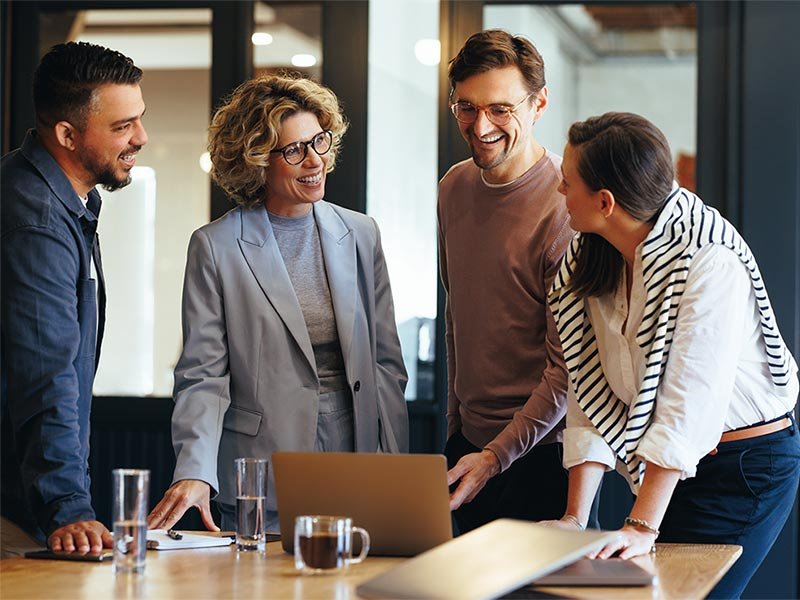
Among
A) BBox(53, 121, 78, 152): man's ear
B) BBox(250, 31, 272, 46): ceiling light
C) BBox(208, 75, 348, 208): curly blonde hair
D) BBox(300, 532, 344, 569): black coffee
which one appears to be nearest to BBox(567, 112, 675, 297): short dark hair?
BBox(208, 75, 348, 208): curly blonde hair

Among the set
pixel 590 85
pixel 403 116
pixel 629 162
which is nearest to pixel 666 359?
pixel 629 162

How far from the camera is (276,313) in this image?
8.64ft

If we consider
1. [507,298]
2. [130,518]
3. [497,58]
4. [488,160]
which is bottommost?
[130,518]

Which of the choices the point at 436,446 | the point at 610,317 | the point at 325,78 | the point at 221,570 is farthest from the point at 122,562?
the point at 325,78

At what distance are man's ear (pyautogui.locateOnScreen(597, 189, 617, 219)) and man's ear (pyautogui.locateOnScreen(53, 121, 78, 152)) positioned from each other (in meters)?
1.12

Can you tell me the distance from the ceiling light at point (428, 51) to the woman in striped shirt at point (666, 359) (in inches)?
86.4

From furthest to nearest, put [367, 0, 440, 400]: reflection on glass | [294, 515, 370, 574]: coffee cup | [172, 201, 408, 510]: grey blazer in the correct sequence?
[367, 0, 440, 400]: reflection on glass → [172, 201, 408, 510]: grey blazer → [294, 515, 370, 574]: coffee cup

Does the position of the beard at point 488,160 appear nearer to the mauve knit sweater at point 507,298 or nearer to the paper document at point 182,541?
the mauve knit sweater at point 507,298

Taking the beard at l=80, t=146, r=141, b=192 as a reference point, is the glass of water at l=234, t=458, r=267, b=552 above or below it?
below

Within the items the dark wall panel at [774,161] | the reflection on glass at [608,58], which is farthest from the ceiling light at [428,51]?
the dark wall panel at [774,161]

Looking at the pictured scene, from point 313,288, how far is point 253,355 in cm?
22

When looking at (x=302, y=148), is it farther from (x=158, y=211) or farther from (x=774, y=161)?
(x=774, y=161)

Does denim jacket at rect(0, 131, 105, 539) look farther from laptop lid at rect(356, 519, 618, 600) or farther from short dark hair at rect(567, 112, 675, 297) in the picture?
short dark hair at rect(567, 112, 675, 297)

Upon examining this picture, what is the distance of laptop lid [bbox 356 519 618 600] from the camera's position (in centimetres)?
146
